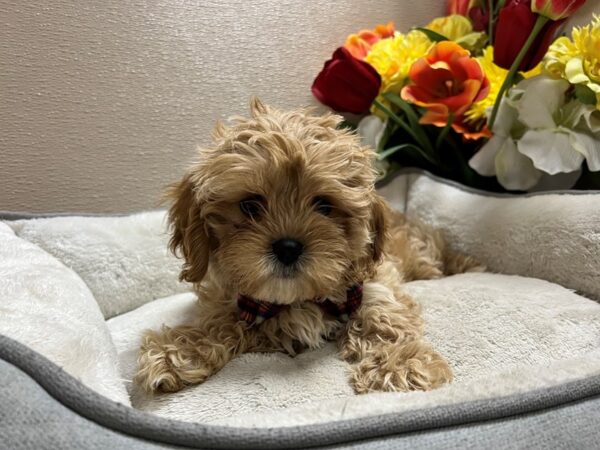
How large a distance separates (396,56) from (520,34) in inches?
20.6

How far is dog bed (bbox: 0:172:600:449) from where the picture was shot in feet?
2.81

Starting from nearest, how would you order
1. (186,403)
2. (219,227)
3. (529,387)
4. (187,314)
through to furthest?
(529,387)
(186,403)
(219,227)
(187,314)

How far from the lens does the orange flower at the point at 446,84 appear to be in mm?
2113

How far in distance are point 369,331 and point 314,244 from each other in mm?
321

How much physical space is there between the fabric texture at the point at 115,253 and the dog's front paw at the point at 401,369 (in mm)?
942

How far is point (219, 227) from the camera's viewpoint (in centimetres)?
136

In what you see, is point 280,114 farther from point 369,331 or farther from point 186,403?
point 186,403

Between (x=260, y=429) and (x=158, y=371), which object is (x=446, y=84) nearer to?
(x=158, y=371)

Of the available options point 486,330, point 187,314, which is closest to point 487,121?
point 486,330

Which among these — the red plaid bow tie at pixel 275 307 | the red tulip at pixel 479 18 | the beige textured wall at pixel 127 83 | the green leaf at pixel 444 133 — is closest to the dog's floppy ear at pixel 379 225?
the red plaid bow tie at pixel 275 307

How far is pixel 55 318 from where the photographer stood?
122 cm

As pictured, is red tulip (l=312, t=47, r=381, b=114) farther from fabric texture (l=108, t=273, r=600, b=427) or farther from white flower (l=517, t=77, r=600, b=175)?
fabric texture (l=108, t=273, r=600, b=427)

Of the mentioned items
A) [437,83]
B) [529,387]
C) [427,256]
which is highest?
[437,83]

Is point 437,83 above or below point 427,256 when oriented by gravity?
above
